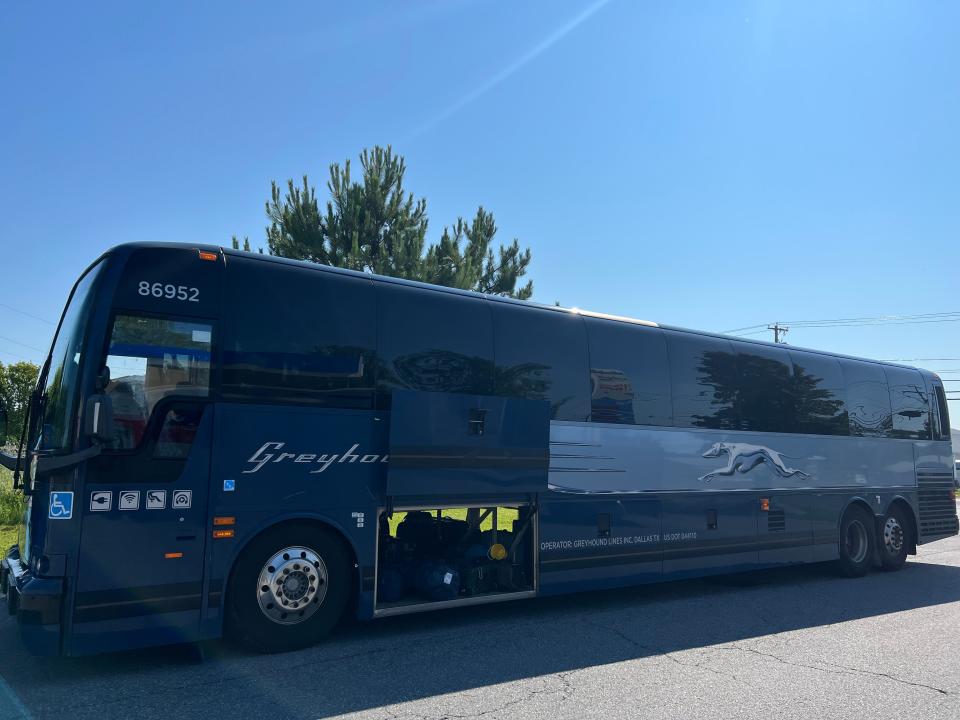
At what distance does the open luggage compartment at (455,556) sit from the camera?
7602 mm

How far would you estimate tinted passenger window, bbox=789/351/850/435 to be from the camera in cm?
1198

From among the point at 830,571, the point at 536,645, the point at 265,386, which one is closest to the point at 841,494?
the point at 830,571

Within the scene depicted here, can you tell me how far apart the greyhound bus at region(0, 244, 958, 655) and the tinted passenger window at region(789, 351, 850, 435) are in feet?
4.51

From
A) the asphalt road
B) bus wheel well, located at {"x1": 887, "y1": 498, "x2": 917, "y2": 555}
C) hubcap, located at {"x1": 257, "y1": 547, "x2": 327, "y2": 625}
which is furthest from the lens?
bus wheel well, located at {"x1": 887, "y1": 498, "x2": 917, "y2": 555}

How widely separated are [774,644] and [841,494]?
5831 mm

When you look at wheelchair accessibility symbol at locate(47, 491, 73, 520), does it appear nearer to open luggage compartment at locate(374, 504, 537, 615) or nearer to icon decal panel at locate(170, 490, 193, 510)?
icon decal panel at locate(170, 490, 193, 510)

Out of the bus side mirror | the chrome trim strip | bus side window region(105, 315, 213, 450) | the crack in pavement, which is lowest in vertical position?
the crack in pavement

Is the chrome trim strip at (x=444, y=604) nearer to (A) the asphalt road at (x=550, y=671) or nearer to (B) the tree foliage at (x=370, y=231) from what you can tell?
(A) the asphalt road at (x=550, y=671)

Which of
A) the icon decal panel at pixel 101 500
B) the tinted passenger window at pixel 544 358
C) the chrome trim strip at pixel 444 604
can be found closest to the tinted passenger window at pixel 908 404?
the tinted passenger window at pixel 544 358

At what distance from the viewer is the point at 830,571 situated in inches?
516

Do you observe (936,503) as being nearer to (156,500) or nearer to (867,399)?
(867,399)

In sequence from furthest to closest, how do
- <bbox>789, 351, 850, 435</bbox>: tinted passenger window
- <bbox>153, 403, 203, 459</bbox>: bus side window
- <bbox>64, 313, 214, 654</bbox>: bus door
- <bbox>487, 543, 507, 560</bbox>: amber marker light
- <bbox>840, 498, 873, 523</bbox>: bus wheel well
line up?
<bbox>840, 498, 873, 523</bbox>: bus wheel well, <bbox>789, 351, 850, 435</bbox>: tinted passenger window, <bbox>487, 543, 507, 560</bbox>: amber marker light, <bbox>153, 403, 203, 459</bbox>: bus side window, <bbox>64, 313, 214, 654</bbox>: bus door

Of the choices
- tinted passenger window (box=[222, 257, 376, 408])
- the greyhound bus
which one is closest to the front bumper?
the greyhound bus

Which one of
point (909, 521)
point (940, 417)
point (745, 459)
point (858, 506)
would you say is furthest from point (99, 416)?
point (940, 417)
